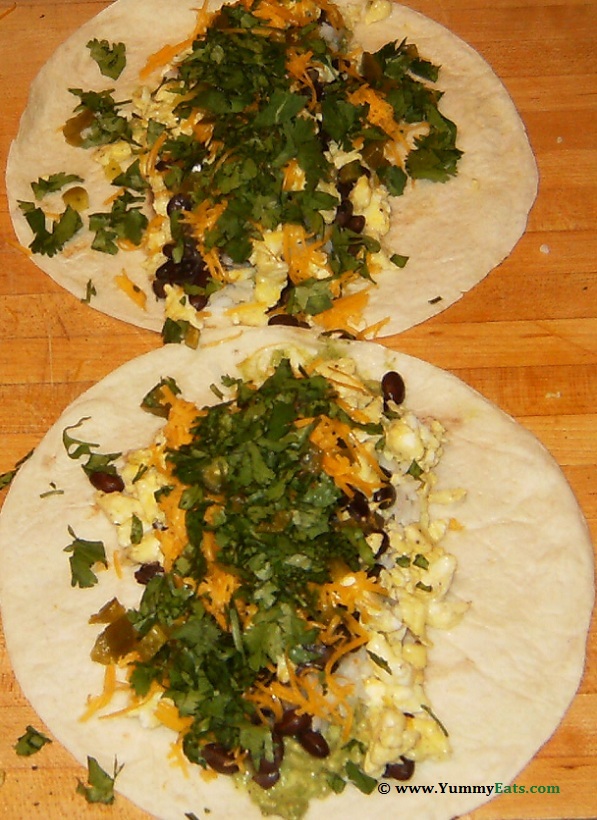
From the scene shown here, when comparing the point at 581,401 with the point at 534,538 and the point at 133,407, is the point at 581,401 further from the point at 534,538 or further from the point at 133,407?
the point at 133,407

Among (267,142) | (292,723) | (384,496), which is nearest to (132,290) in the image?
(267,142)

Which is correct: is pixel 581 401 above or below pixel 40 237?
below

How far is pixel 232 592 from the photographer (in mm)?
3244

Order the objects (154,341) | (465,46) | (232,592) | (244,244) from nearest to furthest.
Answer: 1. (232,592)
2. (244,244)
3. (154,341)
4. (465,46)

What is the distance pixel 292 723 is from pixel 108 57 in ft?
10.5

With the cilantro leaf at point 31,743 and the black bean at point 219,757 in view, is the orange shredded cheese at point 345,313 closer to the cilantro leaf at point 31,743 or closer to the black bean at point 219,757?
the black bean at point 219,757

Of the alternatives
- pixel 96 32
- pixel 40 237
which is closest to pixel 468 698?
pixel 40 237

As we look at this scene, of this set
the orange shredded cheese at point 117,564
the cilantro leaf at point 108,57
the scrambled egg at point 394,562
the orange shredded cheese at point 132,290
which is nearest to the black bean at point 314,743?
the scrambled egg at point 394,562

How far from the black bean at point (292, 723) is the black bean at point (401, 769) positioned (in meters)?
0.34

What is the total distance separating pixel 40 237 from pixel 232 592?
6.40 feet

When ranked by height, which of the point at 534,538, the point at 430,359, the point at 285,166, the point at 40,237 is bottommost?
the point at 534,538

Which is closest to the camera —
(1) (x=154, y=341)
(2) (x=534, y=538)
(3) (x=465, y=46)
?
(2) (x=534, y=538)

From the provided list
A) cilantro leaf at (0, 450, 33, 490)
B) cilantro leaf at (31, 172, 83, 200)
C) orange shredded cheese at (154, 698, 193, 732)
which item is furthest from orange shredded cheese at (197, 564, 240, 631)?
cilantro leaf at (31, 172, 83, 200)

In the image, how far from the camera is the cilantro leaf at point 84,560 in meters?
3.56
